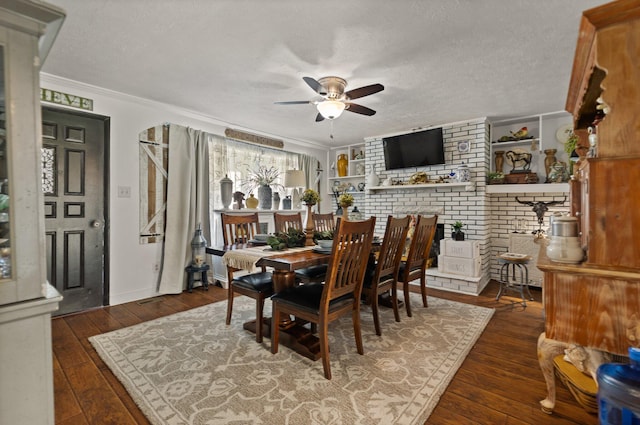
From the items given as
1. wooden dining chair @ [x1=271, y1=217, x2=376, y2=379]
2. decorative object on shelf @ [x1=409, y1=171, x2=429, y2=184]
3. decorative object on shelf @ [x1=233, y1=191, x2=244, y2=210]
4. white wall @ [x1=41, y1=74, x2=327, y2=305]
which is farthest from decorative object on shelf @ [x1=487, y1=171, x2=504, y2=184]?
white wall @ [x1=41, y1=74, x2=327, y2=305]

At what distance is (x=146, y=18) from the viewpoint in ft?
6.36

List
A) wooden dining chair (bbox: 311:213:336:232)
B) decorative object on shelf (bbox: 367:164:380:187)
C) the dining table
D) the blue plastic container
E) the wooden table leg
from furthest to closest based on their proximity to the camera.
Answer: decorative object on shelf (bbox: 367:164:380:187), wooden dining chair (bbox: 311:213:336:232), the dining table, the wooden table leg, the blue plastic container

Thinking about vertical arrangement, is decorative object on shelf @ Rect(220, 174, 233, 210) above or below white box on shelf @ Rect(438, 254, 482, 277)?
above

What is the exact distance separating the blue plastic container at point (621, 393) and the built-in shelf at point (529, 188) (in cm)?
317

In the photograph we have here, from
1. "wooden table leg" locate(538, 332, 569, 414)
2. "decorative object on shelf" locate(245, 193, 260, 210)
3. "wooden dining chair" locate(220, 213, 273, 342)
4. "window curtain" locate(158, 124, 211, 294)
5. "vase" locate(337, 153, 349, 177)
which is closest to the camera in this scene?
"wooden table leg" locate(538, 332, 569, 414)

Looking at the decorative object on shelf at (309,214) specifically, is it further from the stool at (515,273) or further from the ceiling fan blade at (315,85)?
the stool at (515,273)

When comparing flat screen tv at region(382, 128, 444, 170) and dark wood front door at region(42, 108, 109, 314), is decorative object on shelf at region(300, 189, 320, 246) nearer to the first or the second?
dark wood front door at region(42, 108, 109, 314)

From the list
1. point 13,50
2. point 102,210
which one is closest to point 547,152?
point 13,50

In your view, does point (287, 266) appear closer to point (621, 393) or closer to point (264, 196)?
point (621, 393)

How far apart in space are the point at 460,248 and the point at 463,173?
104 cm

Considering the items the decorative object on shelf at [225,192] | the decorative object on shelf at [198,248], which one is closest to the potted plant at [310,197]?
the decorative object on shelf at [198,248]

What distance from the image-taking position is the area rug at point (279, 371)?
5.04 ft

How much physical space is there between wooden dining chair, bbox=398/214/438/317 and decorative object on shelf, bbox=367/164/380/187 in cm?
216

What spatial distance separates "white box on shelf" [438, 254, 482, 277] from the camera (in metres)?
3.78
